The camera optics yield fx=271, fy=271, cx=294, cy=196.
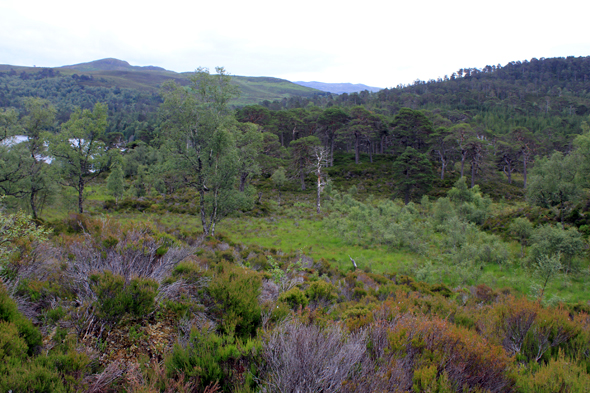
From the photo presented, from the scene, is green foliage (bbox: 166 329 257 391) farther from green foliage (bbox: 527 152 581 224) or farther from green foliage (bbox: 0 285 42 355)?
green foliage (bbox: 527 152 581 224)

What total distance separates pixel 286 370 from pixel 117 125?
4420 inches

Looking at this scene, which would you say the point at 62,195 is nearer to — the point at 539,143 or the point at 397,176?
the point at 397,176

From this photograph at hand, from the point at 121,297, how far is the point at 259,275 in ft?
11.9

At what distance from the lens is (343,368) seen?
3.02 metres

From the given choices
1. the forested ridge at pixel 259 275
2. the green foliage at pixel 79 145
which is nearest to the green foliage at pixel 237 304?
the forested ridge at pixel 259 275

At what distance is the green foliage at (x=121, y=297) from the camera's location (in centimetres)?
411

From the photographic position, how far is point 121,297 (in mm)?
4223

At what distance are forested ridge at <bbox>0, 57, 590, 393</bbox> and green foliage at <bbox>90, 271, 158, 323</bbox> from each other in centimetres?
3

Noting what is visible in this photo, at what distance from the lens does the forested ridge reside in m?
3.12

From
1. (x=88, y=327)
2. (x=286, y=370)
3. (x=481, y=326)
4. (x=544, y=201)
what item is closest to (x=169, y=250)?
(x=88, y=327)

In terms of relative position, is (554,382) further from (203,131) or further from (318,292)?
(203,131)

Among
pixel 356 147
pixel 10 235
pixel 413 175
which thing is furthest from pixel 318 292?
pixel 356 147

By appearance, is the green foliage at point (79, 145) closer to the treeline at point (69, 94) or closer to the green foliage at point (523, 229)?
the green foliage at point (523, 229)

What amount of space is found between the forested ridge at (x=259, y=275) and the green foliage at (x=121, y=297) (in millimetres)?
25
